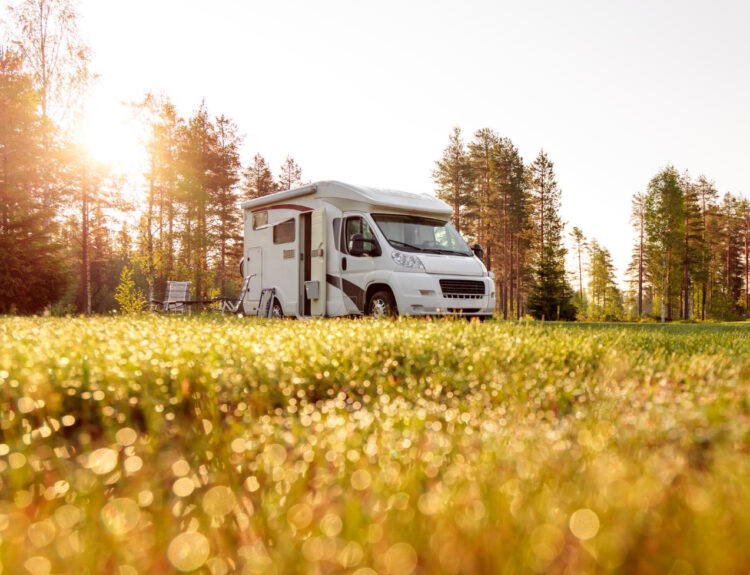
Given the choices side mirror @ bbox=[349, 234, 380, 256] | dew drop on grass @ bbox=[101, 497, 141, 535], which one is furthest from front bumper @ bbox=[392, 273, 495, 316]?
dew drop on grass @ bbox=[101, 497, 141, 535]

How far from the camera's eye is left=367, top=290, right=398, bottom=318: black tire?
35.6ft

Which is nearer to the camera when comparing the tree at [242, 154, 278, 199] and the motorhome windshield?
the motorhome windshield

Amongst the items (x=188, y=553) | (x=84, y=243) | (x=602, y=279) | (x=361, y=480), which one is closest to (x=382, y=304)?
(x=361, y=480)

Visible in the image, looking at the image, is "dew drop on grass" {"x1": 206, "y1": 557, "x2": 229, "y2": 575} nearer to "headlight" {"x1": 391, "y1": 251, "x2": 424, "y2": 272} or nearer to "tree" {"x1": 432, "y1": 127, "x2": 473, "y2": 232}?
"headlight" {"x1": 391, "y1": 251, "x2": 424, "y2": 272}

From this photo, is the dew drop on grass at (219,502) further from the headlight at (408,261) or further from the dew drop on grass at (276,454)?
the headlight at (408,261)

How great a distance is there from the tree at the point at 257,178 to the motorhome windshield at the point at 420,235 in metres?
38.1

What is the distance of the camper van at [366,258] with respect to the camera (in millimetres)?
10922

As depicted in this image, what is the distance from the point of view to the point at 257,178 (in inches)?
1921

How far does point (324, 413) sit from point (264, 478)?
3.50 feet

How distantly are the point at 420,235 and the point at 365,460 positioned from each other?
9.97 m

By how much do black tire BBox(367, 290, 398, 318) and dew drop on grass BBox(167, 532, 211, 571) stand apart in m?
9.28

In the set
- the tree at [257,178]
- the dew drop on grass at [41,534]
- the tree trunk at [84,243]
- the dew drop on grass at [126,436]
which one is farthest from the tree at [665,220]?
the dew drop on grass at [41,534]

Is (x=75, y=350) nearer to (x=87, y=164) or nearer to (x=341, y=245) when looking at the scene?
(x=341, y=245)

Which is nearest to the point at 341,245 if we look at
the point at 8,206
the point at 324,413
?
the point at 324,413
